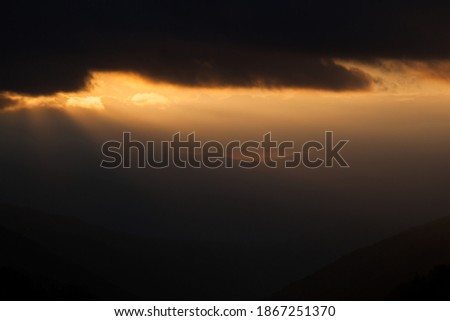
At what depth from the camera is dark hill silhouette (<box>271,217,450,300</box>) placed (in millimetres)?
101250

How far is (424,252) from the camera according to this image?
Result: 111m

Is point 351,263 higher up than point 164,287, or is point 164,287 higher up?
point 164,287

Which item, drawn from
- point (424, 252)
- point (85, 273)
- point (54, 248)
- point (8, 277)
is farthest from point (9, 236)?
point (8, 277)

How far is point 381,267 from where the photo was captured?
110938 mm

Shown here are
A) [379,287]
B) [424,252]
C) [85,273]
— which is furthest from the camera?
[85,273]

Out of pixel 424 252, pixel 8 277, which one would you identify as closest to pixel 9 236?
pixel 424 252

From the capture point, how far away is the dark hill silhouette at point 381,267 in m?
101

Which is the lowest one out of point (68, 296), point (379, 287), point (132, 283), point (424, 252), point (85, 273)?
point (68, 296)

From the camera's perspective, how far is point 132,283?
193 m

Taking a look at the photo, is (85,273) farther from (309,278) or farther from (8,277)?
(8,277)

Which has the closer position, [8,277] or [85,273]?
[8,277]
